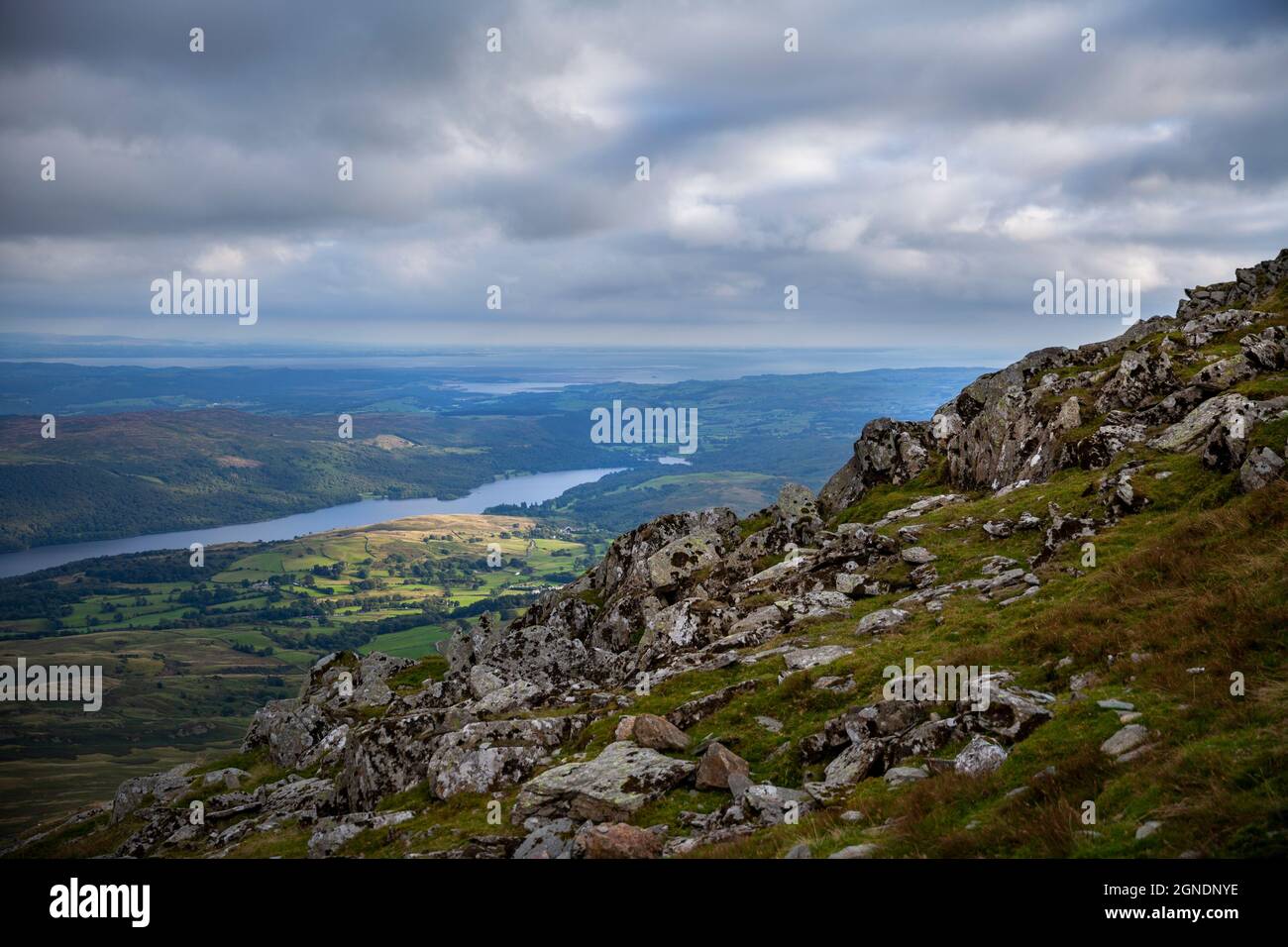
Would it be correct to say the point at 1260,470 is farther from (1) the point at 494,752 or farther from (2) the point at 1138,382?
(1) the point at 494,752

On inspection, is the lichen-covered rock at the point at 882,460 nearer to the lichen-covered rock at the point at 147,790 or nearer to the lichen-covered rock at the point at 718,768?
the lichen-covered rock at the point at 718,768

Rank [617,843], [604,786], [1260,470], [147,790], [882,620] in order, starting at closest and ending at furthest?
1. [617,843]
2. [604,786]
3. [1260,470]
4. [882,620]
5. [147,790]

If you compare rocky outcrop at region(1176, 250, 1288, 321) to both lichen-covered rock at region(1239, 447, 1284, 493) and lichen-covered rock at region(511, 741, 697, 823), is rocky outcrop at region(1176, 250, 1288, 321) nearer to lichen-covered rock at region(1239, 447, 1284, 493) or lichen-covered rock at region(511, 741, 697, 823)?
lichen-covered rock at region(1239, 447, 1284, 493)

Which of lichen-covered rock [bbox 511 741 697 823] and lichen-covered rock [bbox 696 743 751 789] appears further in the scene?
lichen-covered rock [bbox 511 741 697 823]

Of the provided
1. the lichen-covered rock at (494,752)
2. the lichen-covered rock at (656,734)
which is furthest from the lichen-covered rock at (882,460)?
the lichen-covered rock at (656,734)

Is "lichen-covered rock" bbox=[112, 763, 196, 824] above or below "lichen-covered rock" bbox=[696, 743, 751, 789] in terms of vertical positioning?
below

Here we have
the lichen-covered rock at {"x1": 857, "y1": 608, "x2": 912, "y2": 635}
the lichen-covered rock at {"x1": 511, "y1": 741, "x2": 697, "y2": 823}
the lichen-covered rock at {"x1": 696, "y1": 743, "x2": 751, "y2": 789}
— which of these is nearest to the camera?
the lichen-covered rock at {"x1": 696, "y1": 743, "x2": 751, "y2": 789}

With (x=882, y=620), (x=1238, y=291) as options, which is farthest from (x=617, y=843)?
(x=1238, y=291)

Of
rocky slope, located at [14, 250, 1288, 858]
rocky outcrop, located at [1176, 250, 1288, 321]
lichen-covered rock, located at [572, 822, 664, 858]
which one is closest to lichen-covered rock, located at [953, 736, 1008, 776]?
rocky slope, located at [14, 250, 1288, 858]
